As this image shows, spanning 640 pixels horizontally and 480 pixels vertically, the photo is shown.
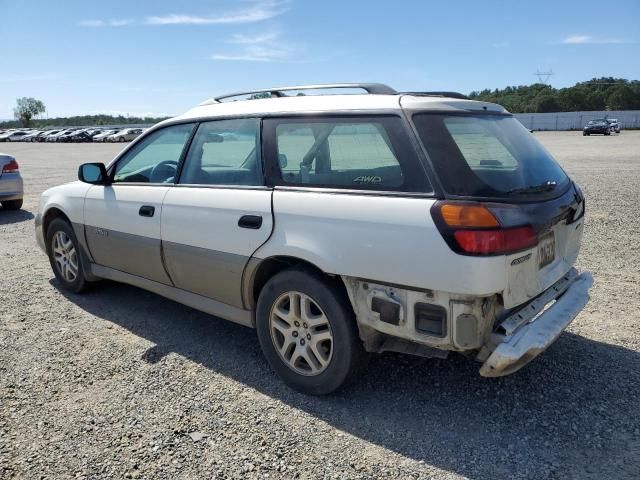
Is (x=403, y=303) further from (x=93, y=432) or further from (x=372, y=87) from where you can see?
(x=93, y=432)

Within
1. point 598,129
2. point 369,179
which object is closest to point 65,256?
point 369,179

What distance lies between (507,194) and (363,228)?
2.59 ft

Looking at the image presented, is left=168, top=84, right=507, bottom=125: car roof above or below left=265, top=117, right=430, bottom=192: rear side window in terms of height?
above

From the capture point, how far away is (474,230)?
255 cm

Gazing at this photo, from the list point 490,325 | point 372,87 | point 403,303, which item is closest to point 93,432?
point 403,303

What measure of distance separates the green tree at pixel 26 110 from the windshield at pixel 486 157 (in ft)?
449

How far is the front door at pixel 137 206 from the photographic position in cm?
408

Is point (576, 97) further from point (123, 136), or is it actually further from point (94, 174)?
point (94, 174)

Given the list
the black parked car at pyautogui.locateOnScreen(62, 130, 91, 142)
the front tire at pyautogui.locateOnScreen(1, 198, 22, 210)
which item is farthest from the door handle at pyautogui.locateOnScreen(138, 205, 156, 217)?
the black parked car at pyautogui.locateOnScreen(62, 130, 91, 142)

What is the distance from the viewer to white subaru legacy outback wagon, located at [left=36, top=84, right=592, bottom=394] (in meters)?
2.66

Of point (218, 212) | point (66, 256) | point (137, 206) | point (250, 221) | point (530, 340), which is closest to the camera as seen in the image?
point (530, 340)

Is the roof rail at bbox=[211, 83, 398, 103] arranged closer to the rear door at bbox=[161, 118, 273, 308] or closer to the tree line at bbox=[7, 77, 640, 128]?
the rear door at bbox=[161, 118, 273, 308]

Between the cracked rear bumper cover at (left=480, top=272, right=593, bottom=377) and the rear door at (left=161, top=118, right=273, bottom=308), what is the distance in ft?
4.95

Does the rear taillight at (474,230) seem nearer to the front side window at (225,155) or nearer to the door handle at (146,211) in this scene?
the front side window at (225,155)
